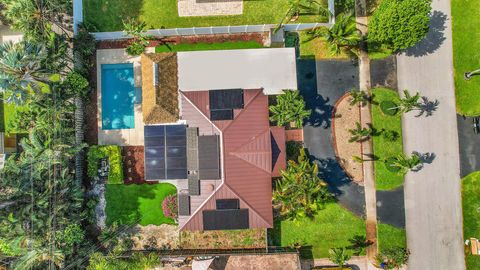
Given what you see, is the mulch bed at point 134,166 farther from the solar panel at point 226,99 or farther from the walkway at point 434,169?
the walkway at point 434,169

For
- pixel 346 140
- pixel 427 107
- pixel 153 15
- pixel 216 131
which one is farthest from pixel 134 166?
pixel 427 107

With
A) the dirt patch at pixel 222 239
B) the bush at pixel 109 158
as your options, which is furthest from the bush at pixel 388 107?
the bush at pixel 109 158

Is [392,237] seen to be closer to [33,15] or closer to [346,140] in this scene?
[346,140]

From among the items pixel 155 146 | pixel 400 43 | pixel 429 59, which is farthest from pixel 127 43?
pixel 429 59

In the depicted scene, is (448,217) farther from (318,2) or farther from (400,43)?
(318,2)

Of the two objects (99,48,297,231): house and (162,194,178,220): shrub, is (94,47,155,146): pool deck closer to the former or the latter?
(99,48,297,231): house

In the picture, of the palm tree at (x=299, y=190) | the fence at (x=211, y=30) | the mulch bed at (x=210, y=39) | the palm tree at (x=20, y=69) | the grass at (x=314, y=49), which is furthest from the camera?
the mulch bed at (x=210, y=39)

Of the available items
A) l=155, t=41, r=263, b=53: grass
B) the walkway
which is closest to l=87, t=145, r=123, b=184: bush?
l=155, t=41, r=263, b=53: grass
